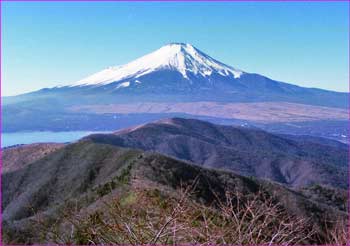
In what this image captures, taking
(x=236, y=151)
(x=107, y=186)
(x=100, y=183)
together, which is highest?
(x=107, y=186)

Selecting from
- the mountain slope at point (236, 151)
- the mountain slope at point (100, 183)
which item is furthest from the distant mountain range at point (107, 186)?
the mountain slope at point (236, 151)

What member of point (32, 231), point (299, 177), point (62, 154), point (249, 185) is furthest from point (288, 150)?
point (32, 231)

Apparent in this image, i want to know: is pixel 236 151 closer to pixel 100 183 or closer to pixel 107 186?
pixel 100 183

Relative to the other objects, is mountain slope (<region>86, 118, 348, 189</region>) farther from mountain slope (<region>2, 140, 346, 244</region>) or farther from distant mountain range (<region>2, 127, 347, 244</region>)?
mountain slope (<region>2, 140, 346, 244</region>)

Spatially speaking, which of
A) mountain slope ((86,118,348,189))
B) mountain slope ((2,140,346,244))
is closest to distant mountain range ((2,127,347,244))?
mountain slope ((2,140,346,244))

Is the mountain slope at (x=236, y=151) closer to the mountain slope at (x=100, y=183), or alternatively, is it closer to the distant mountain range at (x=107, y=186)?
the distant mountain range at (x=107, y=186)

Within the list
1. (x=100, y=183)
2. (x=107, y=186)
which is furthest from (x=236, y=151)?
(x=107, y=186)
